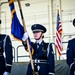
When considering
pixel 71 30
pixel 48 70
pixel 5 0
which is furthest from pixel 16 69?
pixel 5 0

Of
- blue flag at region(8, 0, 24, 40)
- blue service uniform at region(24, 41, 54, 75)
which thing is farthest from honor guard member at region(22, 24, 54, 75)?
blue flag at region(8, 0, 24, 40)

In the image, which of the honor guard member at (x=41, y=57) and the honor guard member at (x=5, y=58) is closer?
the honor guard member at (x=5, y=58)

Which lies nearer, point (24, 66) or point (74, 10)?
point (24, 66)

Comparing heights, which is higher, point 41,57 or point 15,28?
point 15,28

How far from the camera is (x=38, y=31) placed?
4.24m

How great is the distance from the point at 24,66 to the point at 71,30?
5.87 meters

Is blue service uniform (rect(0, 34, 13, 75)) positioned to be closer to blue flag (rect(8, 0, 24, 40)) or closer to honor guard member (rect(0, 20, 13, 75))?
honor guard member (rect(0, 20, 13, 75))

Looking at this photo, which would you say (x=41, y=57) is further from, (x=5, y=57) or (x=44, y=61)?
(x=5, y=57)

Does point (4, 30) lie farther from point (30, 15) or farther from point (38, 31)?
point (38, 31)

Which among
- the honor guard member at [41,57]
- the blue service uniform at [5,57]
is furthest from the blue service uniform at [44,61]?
the blue service uniform at [5,57]

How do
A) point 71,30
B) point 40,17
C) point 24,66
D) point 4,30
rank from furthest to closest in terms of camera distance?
point 4,30 < point 40,17 < point 71,30 < point 24,66

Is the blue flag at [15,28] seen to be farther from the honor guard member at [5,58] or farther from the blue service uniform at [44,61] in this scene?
the blue service uniform at [44,61]

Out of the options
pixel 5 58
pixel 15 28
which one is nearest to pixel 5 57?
pixel 5 58

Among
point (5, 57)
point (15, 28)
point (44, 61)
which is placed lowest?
point (44, 61)
